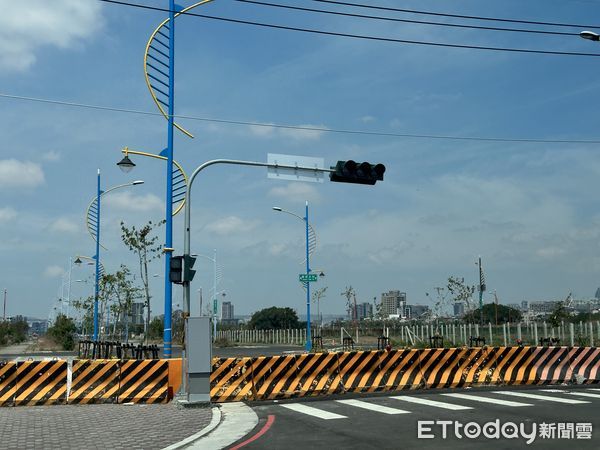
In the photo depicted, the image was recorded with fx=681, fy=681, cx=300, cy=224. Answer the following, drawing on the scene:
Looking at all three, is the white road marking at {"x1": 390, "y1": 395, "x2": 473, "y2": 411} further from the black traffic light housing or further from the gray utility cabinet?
the black traffic light housing

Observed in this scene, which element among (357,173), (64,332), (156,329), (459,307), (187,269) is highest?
(357,173)

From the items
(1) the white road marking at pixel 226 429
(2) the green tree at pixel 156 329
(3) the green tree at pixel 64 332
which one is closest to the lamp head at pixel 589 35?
(1) the white road marking at pixel 226 429

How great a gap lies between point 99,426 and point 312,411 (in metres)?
4.57

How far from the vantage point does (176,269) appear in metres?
17.1

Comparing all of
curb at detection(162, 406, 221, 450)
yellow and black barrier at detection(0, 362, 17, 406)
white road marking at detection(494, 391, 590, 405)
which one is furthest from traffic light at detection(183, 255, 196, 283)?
white road marking at detection(494, 391, 590, 405)

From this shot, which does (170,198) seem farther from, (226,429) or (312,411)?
(226,429)

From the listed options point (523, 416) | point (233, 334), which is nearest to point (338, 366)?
point (523, 416)

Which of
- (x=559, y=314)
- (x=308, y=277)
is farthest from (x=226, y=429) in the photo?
(x=559, y=314)

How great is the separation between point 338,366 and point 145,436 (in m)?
7.73

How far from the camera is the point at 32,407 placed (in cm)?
1627

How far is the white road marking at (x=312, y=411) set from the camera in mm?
13992

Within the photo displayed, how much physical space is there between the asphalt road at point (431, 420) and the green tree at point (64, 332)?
4392 cm

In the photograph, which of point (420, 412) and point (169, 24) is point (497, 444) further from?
point (169, 24)

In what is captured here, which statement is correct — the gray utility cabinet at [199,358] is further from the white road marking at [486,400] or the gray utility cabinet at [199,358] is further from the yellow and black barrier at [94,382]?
the white road marking at [486,400]
